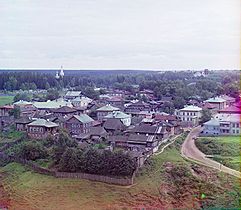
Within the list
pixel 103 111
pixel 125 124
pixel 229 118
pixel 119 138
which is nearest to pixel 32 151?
pixel 119 138

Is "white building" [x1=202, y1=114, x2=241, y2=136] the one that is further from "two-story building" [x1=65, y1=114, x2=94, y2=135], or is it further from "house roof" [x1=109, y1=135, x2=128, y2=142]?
"two-story building" [x1=65, y1=114, x2=94, y2=135]

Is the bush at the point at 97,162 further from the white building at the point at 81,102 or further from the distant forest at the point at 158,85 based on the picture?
the white building at the point at 81,102

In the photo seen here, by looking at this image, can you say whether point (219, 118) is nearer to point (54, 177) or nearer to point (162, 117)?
point (162, 117)

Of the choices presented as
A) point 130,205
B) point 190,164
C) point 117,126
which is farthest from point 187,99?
point 130,205

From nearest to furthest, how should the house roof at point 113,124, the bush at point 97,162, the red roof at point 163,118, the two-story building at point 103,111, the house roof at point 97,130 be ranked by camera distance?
the bush at point 97,162, the house roof at point 97,130, the house roof at point 113,124, the red roof at point 163,118, the two-story building at point 103,111

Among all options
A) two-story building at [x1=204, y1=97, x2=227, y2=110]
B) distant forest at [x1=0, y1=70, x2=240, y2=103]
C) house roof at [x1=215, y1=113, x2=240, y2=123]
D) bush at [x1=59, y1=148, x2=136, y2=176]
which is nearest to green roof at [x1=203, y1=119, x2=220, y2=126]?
house roof at [x1=215, y1=113, x2=240, y2=123]

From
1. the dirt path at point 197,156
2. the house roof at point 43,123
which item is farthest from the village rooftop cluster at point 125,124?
the dirt path at point 197,156
